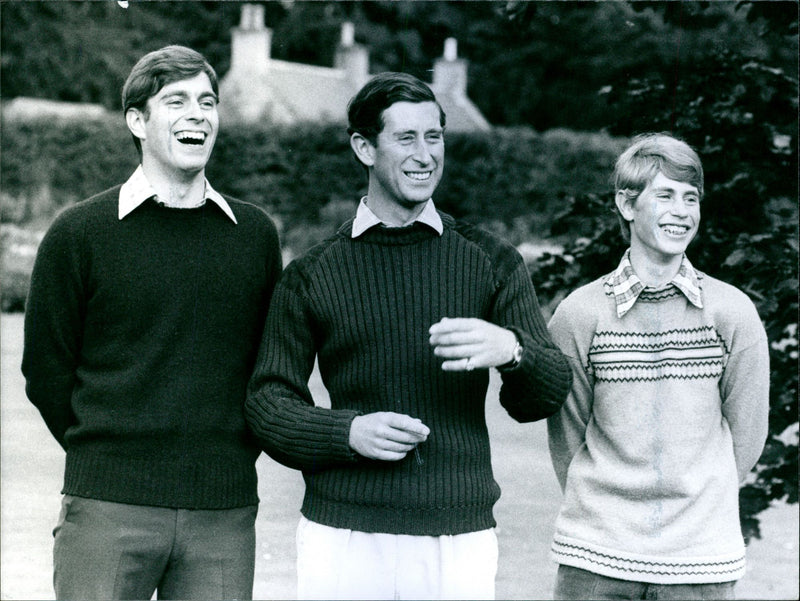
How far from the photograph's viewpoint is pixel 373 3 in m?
36.9

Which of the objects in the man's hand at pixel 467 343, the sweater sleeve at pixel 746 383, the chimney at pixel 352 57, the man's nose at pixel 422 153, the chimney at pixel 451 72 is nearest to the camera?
the man's hand at pixel 467 343

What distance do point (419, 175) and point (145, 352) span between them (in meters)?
0.90

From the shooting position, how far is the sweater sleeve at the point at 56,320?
325cm

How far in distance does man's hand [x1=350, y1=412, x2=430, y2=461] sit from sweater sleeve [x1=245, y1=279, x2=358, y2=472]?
1.7 inches

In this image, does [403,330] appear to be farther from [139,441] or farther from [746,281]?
[746,281]

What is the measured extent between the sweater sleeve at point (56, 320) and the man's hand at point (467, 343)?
3.60 feet

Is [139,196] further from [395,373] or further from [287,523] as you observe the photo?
[287,523]

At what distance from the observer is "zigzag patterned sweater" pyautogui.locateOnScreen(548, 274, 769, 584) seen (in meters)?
3.22

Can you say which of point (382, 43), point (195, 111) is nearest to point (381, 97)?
point (195, 111)

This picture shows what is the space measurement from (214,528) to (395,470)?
58 centimetres

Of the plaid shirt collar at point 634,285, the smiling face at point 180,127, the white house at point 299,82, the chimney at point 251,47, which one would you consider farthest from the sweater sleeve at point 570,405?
the chimney at point 251,47

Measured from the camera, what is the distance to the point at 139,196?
10.9 feet

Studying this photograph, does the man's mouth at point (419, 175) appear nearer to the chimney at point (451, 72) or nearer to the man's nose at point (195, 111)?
the man's nose at point (195, 111)

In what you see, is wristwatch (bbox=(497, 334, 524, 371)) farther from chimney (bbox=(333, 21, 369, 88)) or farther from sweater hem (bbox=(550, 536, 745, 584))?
chimney (bbox=(333, 21, 369, 88))
